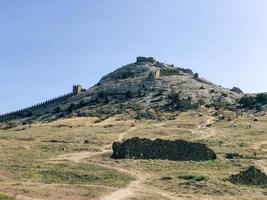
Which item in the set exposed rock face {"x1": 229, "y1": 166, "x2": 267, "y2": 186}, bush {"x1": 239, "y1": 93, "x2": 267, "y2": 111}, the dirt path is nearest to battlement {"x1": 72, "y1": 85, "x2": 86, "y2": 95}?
bush {"x1": 239, "y1": 93, "x2": 267, "y2": 111}

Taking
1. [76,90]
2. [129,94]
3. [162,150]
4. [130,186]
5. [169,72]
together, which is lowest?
[130,186]

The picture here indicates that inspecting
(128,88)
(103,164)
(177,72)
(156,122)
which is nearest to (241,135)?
(156,122)

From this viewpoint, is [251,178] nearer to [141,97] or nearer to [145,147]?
[145,147]

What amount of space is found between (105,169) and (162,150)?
717 centimetres

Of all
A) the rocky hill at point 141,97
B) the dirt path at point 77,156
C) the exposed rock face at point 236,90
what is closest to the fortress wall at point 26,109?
the rocky hill at point 141,97

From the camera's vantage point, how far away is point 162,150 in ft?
167

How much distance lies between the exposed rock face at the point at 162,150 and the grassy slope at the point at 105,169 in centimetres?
138

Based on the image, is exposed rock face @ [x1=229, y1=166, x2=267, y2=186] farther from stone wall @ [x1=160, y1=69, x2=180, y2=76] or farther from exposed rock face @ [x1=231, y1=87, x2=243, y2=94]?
stone wall @ [x1=160, y1=69, x2=180, y2=76]

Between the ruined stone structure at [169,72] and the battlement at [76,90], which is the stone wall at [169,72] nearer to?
the ruined stone structure at [169,72]

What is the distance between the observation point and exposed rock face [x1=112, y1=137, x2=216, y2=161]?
5066cm

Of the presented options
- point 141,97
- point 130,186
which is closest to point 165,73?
point 141,97

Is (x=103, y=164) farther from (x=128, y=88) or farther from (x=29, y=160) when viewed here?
(x=128, y=88)

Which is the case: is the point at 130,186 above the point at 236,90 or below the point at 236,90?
below

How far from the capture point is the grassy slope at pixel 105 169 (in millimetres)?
38719
